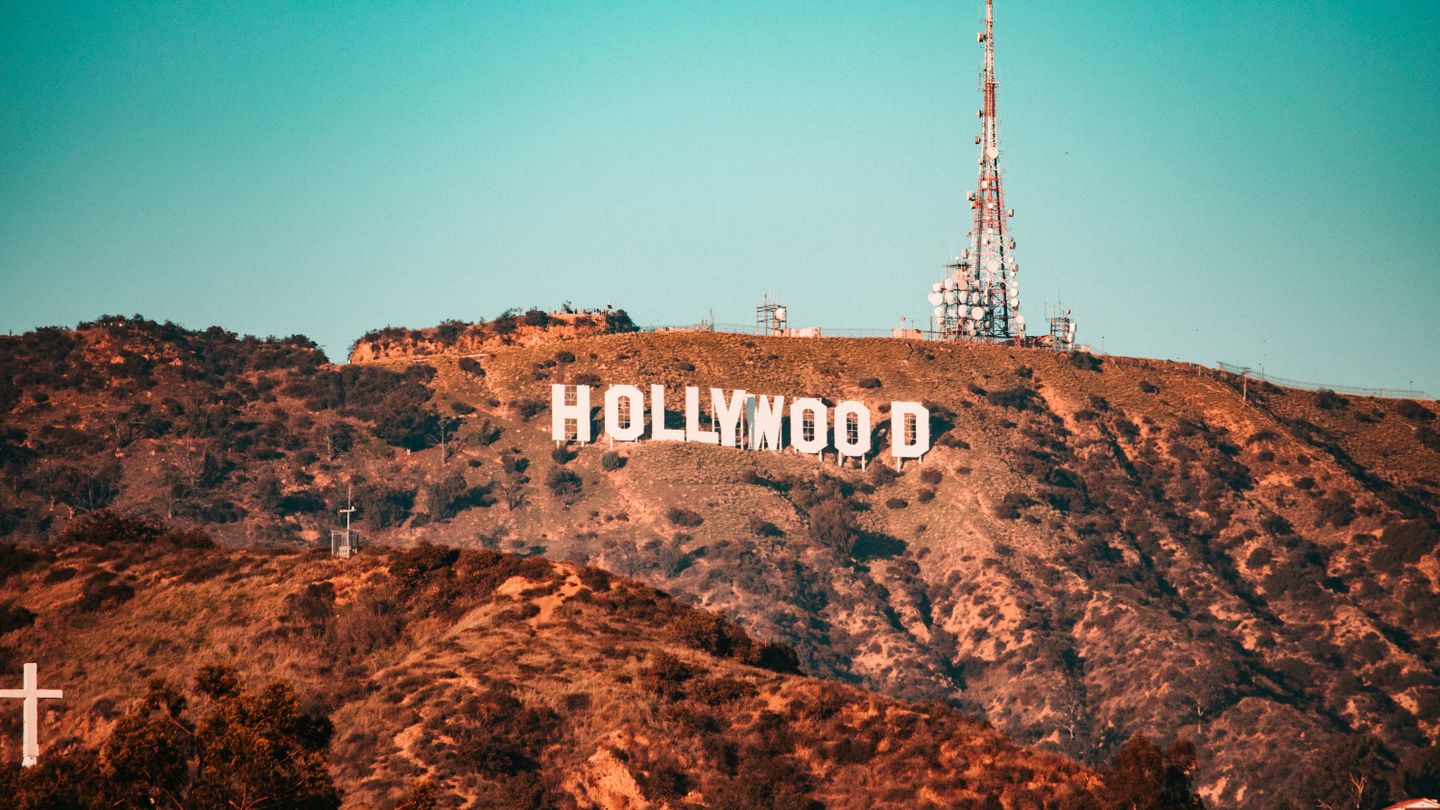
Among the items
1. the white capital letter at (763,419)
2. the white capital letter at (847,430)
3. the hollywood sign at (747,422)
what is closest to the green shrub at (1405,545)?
the hollywood sign at (747,422)

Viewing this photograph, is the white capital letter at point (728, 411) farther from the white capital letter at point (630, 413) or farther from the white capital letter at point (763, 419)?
the white capital letter at point (630, 413)

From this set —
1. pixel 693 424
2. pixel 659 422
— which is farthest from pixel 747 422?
pixel 659 422

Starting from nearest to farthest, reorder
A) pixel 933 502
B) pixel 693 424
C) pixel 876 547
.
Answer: pixel 876 547
pixel 933 502
pixel 693 424

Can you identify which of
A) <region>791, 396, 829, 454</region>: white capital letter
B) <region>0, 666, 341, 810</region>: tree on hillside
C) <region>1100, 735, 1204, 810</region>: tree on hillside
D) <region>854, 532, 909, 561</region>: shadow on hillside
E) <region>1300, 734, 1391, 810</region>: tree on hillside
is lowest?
<region>1300, 734, 1391, 810</region>: tree on hillside

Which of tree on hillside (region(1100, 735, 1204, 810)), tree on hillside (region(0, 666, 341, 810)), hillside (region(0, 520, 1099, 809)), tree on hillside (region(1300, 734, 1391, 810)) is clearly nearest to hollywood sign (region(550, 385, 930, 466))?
tree on hillside (region(1300, 734, 1391, 810))

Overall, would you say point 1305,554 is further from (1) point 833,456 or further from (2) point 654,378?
(2) point 654,378

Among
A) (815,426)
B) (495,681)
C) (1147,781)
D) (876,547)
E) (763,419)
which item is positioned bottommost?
(876,547)

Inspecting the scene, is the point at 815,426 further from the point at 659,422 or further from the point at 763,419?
the point at 659,422

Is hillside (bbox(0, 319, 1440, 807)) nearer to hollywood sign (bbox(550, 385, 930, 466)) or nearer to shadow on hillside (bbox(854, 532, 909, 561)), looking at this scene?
shadow on hillside (bbox(854, 532, 909, 561))
